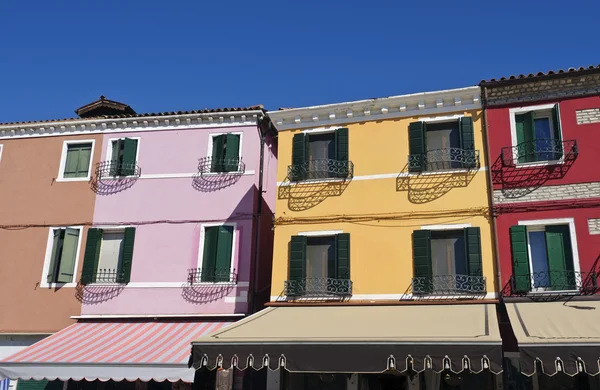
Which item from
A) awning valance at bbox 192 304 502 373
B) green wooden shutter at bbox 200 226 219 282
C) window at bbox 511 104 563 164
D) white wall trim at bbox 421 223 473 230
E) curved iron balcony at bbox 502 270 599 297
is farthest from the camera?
green wooden shutter at bbox 200 226 219 282

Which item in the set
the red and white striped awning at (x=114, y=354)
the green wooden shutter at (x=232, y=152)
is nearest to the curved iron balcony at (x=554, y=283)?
the red and white striped awning at (x=114, y=354)

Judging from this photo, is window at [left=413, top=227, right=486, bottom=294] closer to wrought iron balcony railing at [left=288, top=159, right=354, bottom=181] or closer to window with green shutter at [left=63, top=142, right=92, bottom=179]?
wrought iron balcony railing at [left=288, top=159, right=354, bottom=181]

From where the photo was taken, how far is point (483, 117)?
16141 mm

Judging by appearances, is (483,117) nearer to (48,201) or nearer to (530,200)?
(530,200)

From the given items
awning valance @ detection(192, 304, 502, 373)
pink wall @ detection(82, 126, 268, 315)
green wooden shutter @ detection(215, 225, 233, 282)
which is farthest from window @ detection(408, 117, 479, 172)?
green wooden shutter @ detection(215, 225, 233, 282)

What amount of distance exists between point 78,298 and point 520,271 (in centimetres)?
1300

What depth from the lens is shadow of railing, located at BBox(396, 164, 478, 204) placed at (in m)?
15.9

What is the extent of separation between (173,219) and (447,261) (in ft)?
28.0

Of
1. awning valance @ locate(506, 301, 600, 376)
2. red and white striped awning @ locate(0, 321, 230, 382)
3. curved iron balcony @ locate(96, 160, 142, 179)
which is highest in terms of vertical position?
curved iron balcony @ locate(96, 160, 142, 179)

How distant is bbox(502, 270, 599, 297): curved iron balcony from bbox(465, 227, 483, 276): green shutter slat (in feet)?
2.74

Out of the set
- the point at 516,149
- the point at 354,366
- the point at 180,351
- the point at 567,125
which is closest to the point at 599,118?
the point at 567,125

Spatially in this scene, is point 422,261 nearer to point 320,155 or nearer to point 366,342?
point 366,342

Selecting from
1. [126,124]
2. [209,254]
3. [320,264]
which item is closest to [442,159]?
[320,264]

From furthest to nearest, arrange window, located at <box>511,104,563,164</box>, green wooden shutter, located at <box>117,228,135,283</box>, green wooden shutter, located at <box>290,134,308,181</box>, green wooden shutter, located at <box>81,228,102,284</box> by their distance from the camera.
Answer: green wooden shutter, located at <box>81,228,102,284</box>
green wooden shutter, located at <box>117,228,135,283</box>
green wooden shutter, located at <box>290,134,308,181</box>
window, located at <box>511,104,563,164</box>
